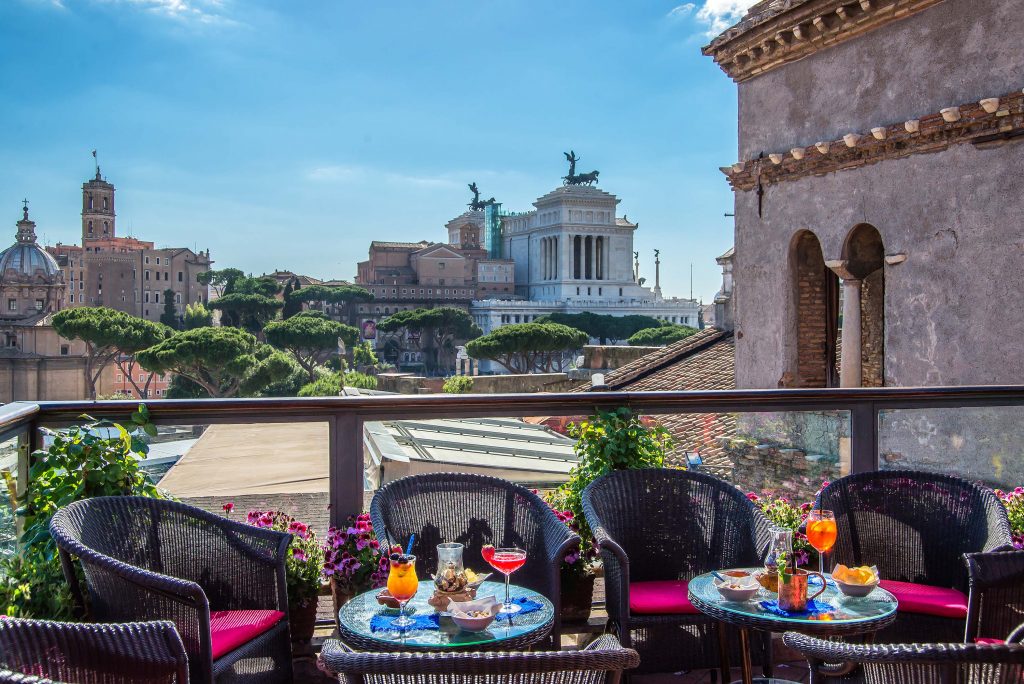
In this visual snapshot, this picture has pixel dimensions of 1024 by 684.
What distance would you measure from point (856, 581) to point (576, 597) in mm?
1292

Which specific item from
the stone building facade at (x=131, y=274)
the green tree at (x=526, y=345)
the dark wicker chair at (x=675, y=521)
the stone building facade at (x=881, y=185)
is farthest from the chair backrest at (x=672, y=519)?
the stone building facade at (x=131, y=274)

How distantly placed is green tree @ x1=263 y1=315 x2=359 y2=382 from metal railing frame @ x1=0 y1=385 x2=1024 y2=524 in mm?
63388

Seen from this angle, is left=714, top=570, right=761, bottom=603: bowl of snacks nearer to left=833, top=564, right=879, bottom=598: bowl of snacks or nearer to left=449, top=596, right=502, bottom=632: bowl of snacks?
left=833, top=564, right=879, bottom=598: bowl of snacks

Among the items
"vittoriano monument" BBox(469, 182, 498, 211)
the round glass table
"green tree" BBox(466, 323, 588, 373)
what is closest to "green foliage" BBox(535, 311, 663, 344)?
"green tree" BBox(466, 323, 588, 373)

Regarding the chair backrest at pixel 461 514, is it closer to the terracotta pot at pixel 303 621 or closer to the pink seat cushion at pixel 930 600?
the terracotta pot at pixel 303 621

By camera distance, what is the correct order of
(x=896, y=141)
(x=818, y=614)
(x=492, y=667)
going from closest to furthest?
(x=492, y=667) → (x=818, y=614) → (x=896, y=141)

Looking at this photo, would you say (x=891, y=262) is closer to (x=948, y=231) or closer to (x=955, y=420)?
(x=948, y=231)

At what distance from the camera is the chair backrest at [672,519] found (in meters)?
3.44

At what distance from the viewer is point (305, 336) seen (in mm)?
68375

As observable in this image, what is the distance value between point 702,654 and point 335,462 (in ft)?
4.83

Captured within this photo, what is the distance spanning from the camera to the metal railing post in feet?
12.1

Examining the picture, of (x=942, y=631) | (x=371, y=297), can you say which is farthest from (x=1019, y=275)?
(x=371, y=297)

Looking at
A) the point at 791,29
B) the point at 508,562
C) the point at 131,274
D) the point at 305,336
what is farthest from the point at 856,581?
the point at 131,274

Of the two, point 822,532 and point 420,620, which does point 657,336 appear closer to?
point 822,532
